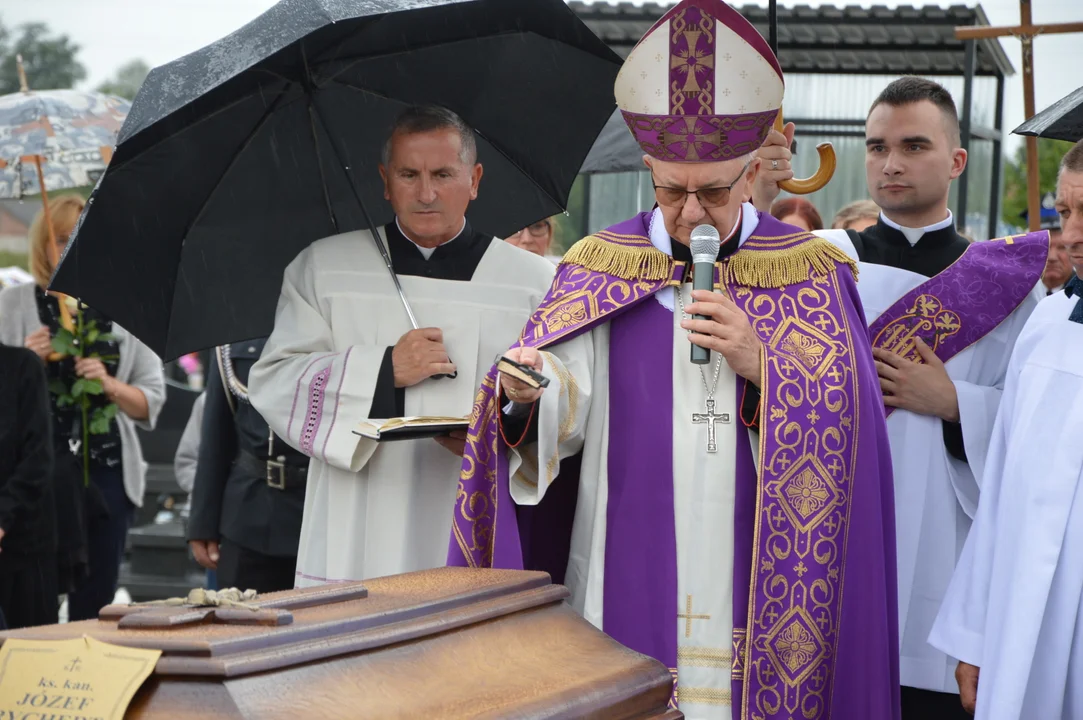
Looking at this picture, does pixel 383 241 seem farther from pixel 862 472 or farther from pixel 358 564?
pixel 862 472

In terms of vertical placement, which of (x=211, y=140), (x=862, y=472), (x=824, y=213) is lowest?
(x=862, y=472)

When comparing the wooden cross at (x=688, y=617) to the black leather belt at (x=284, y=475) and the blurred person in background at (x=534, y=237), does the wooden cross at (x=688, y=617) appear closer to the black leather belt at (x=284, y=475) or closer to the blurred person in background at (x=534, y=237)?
the black leather belt at (x=284, y=475)

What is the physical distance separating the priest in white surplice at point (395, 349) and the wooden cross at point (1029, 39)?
1713mm

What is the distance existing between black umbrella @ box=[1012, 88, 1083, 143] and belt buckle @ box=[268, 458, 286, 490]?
277 centimetres

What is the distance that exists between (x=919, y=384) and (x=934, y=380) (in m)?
0.04

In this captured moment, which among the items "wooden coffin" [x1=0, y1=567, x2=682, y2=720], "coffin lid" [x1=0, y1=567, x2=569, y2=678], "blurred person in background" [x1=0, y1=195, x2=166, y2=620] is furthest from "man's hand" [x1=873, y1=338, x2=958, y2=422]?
"blurred person in background" [x1=0, y1=195, x2=166, y2=620]

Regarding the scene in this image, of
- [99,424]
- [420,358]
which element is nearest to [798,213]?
[420,358]

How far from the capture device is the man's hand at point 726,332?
329 cm

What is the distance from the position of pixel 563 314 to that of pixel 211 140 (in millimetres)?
1464

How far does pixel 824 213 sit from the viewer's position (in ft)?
32.8

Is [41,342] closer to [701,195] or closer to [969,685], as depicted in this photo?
[701,195]

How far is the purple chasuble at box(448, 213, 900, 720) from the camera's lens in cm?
344

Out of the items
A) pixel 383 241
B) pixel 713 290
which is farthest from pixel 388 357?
pixel 713 290

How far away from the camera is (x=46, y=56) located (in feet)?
157
